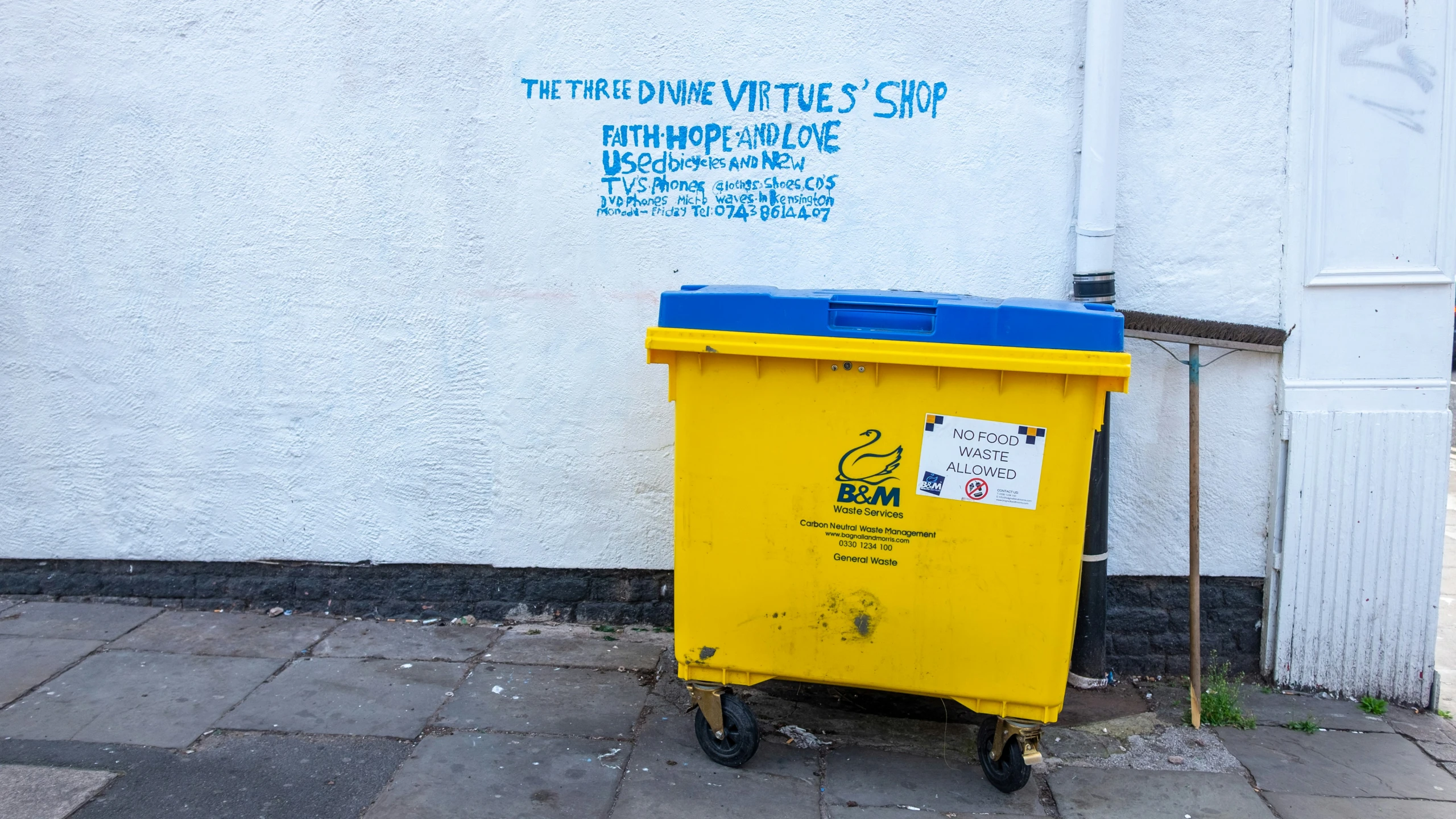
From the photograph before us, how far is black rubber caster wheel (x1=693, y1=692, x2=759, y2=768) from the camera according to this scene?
11.6ft

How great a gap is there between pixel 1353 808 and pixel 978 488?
174 cm

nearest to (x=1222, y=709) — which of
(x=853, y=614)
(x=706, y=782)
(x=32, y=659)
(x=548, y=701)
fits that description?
(x=853, y=614)

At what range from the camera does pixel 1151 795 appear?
3514 mm

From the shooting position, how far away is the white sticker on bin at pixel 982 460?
3.20 metres

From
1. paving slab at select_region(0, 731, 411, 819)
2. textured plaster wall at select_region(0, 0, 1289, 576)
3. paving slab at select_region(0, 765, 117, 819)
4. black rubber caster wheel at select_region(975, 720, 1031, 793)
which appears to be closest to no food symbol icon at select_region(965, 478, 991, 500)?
black rubber caster wheel at select_region(975, 720, 1031, 793)

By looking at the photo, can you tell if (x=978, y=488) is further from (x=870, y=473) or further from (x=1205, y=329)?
(x=1205, y=329)

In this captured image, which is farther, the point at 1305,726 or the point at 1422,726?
the point at 1422,726

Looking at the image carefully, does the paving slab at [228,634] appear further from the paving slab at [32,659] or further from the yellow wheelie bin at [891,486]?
the yellow wheelie bin at [891,486]

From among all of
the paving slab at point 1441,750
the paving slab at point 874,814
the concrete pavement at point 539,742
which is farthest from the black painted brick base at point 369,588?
the paving slab at point 1441,750

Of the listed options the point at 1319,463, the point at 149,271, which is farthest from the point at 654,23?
the point at 1319,463

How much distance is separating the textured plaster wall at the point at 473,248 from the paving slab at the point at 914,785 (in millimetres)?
1366

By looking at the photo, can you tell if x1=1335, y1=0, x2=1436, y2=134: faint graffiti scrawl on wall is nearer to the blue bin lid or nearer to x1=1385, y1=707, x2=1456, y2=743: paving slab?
the blue bin lid

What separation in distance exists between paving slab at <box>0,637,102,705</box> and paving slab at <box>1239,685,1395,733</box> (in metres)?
4.78

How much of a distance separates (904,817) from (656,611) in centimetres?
172
